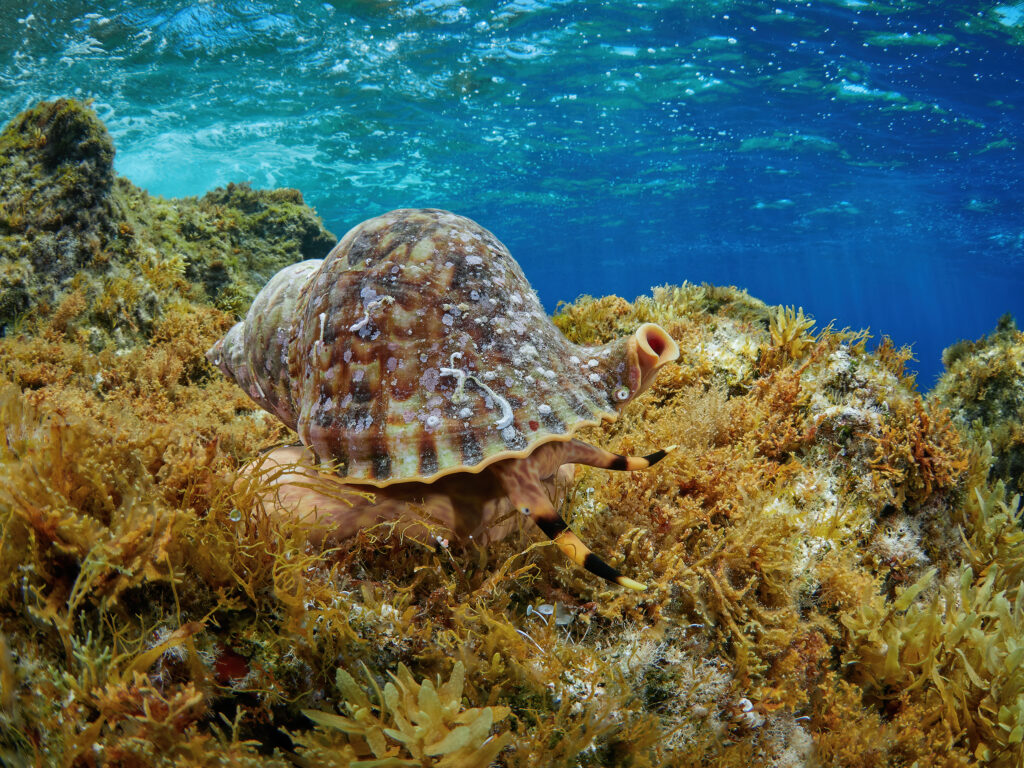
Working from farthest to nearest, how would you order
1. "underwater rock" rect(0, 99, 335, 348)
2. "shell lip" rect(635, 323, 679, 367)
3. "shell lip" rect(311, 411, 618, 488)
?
"underwater rock" rect(0, 99, 335, 348) < "shell lip" rect(635, 323, 679, 367) < "shell lip" rect(311, 411, 618, 488)

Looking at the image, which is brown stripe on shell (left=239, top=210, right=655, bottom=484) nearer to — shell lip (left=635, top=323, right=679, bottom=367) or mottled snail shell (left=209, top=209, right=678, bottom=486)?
mottled snail shell (left=209, top=209, right=678, bottom=486)

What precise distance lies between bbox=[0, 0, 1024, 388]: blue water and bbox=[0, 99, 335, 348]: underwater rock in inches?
286

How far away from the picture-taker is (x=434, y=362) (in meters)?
2.31

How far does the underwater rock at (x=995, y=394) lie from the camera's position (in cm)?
570

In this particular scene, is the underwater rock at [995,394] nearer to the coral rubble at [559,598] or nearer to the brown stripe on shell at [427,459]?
the coral rubble at [559,598]

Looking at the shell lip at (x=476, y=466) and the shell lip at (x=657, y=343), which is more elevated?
the shell lip at (x=657, y=343)

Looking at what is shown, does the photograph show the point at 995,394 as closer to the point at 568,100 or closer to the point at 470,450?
the point at 470,450

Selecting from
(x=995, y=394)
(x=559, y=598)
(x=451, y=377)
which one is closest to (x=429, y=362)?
(x=451, y=377)

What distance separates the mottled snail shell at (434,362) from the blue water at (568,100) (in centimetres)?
368

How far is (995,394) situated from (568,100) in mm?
18806

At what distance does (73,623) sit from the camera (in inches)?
64.9

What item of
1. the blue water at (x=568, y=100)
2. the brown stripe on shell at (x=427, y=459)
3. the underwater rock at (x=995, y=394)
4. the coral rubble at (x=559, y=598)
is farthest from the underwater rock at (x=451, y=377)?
the underwater rock at (x=995, y=394)

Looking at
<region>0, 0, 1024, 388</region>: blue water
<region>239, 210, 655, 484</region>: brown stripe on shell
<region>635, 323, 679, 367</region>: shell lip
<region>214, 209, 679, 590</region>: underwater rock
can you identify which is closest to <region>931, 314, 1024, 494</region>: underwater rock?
<region>0, 0, 1024, 388</region>: blue water

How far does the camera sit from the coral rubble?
5.49 feet
